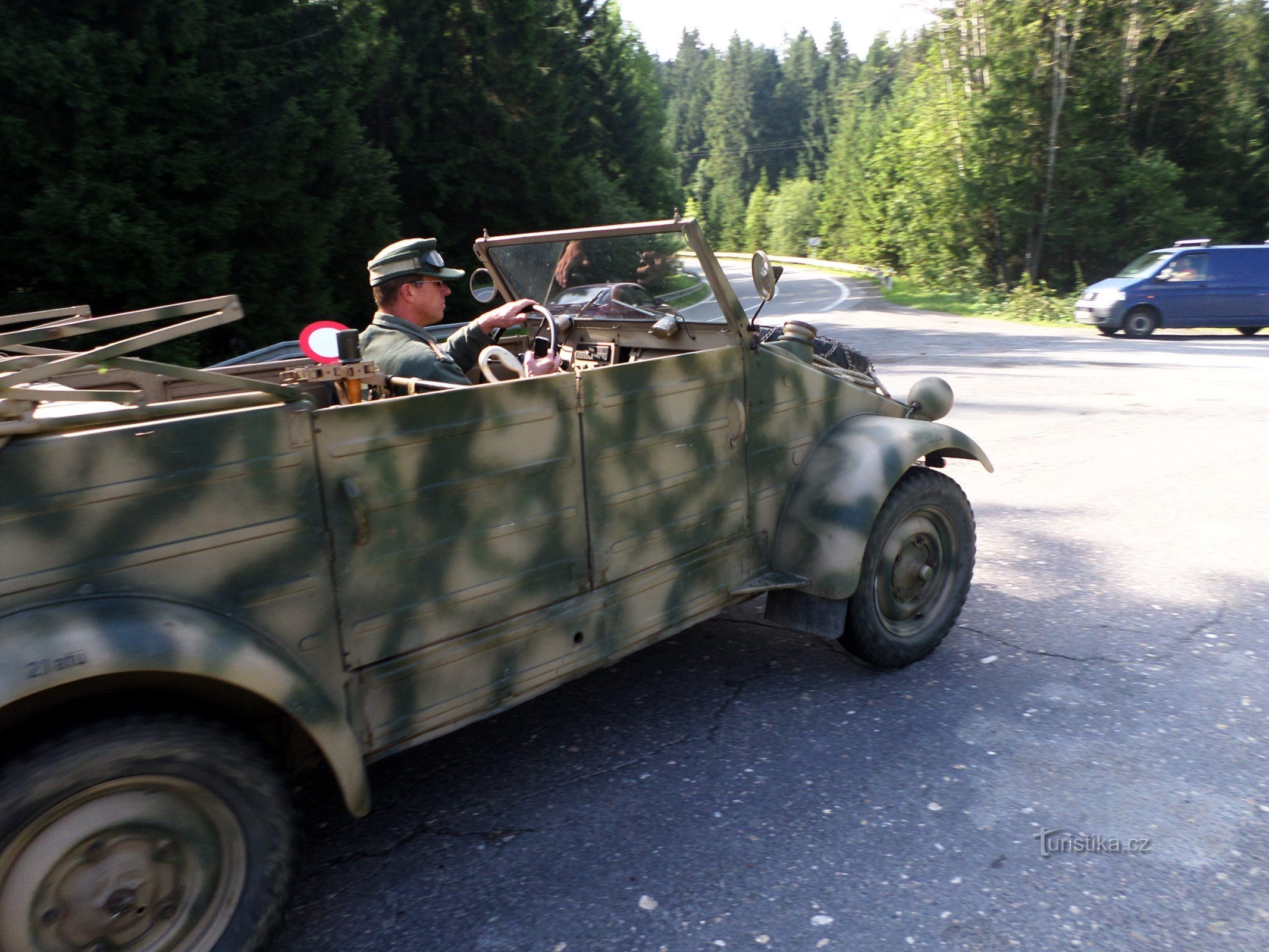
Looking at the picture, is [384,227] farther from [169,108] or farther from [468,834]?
[468,834]

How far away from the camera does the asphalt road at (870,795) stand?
2.47m

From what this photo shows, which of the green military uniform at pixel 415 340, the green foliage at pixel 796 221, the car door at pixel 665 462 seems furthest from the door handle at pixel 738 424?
the green foliage at pixel 796 221

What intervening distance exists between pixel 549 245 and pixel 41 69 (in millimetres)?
7021

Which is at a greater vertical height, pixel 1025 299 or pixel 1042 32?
pixel 1042 32

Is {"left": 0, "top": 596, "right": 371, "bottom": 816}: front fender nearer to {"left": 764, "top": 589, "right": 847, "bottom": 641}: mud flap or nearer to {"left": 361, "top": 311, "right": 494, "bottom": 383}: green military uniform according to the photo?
{"left": 361, "top": 311, "right": 494, "bottom": 383}: green military uniform

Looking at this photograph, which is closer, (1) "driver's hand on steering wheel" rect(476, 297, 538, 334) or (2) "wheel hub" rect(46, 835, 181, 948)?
(2) "wheel hub" rect(46, 835, 181, 948)

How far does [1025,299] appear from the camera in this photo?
21.7m

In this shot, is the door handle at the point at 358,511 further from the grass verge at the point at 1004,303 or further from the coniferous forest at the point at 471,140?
the grass verge at the point at 1004,303

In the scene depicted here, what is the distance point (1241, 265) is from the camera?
16422mm

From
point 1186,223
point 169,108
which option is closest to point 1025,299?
point 1186,223

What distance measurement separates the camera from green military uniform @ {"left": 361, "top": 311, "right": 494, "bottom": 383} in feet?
10.3

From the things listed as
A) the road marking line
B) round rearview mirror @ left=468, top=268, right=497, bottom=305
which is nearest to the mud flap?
round rearview mirror @ left=468, top=268, right=497, bottom=305

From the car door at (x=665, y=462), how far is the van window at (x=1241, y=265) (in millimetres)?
16034

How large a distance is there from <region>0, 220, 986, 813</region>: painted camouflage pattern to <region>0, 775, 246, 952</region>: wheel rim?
0.75 ft
